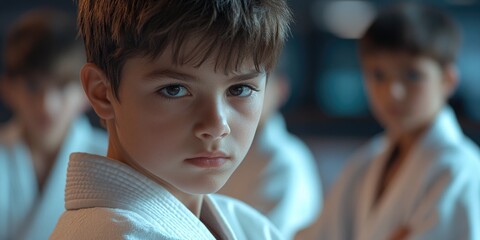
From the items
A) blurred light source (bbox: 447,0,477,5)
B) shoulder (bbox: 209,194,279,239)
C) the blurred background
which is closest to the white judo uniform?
shoulder (bbox: 209,194,279,239)

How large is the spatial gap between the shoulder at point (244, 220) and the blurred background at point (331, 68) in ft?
10.1

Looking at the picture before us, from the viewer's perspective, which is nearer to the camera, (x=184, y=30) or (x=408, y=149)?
(x=184, y=30)

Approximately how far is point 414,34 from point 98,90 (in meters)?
1.24

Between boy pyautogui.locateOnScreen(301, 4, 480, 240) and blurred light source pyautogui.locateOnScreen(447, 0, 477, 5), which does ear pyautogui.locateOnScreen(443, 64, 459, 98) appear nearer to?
boy pyautogui.locateOnScreen(301, 4, 480, 240)

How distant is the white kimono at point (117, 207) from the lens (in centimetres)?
108

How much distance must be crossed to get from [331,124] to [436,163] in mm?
2546

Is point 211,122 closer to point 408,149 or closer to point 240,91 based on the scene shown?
point 240,91

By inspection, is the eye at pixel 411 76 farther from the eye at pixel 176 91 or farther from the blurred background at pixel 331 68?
the blurred background at pixel 331 68

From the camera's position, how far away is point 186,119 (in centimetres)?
108

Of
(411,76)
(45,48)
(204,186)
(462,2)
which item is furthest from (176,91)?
(462,2)

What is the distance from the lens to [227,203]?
137 centimetres

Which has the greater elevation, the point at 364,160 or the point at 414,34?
the point at 414,34

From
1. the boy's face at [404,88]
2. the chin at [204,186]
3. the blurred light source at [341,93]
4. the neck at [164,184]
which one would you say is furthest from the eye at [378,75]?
the blurred light source at [341,93]

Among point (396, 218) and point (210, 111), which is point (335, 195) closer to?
point (396, 218)
